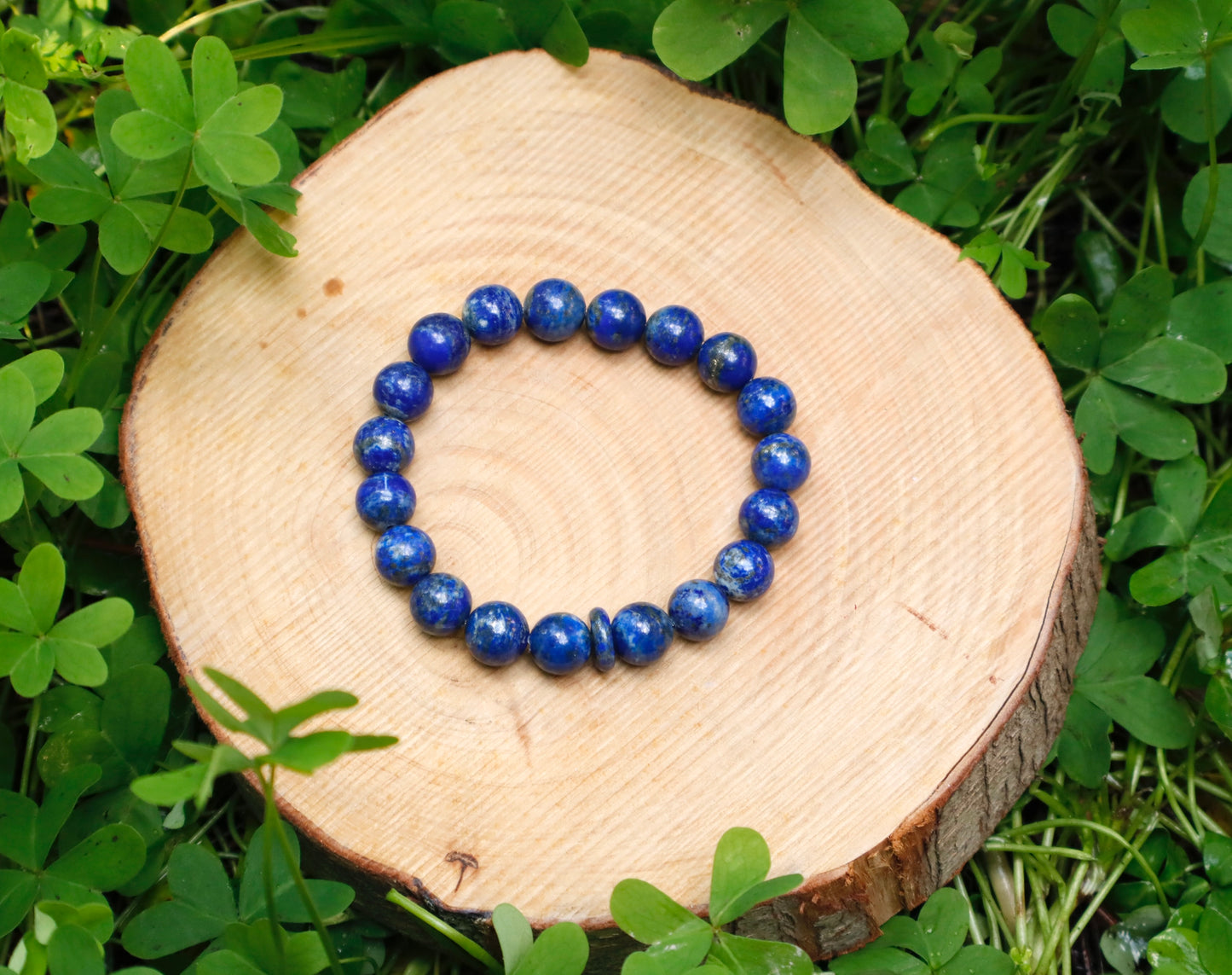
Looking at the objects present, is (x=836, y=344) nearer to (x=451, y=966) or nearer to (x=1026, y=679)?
(x=1026, y=679)

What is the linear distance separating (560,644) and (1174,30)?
4.23ft

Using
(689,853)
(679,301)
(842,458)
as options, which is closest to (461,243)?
(679,301)

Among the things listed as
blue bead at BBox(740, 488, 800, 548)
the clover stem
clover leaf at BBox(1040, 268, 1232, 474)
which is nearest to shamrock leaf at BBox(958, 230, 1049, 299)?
clover leaf at BBox(1040, 268, 1232, 474)

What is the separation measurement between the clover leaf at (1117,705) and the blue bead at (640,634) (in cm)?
75

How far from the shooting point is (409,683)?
4.83ft

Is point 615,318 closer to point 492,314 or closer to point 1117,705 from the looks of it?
point 492,314

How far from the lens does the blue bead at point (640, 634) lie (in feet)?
4.78

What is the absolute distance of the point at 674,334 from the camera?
1626mm

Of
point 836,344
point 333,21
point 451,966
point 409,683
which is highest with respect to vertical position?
point 333,21

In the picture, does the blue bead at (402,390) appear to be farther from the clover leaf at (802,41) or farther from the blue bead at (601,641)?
the clover leaf at (802,41)

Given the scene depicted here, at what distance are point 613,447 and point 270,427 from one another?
50 centimetres

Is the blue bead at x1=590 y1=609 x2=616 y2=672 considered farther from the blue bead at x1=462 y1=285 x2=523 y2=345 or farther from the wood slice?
the blue bead at x1=462 y1=285 x2=523 y2=345

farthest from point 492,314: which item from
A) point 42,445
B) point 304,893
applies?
point 304,893

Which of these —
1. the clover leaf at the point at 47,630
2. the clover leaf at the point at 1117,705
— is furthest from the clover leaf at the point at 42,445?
the clover leaf at the point at 1117,705
